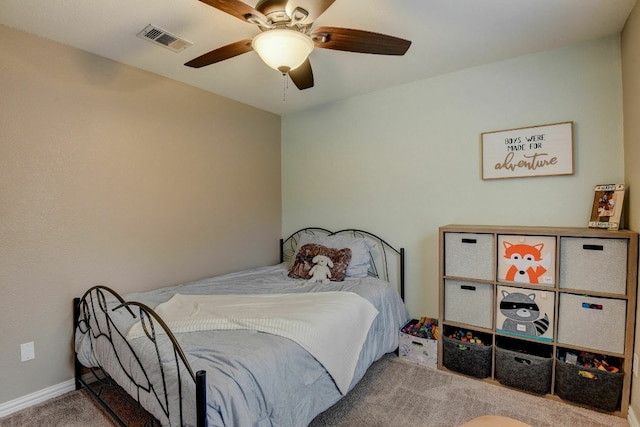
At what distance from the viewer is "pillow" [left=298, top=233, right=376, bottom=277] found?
300 centimetres

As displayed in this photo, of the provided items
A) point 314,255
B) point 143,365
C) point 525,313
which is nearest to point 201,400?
point 143,365

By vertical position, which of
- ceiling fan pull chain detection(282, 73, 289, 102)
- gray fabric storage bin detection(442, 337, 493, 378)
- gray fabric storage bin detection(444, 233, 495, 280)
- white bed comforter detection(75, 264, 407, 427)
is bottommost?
gray fabric storage bin detection(442, 337, 493, 378)

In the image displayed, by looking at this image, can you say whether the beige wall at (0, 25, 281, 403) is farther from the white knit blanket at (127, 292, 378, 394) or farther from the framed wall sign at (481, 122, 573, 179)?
the framed wall sign at (481, 122, 573, 179)

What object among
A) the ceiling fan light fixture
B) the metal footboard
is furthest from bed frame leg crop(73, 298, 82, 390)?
the ceiling fan light fixture

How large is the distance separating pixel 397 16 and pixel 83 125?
7.59ft

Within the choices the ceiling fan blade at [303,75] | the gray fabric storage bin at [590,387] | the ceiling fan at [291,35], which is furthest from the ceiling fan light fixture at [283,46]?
the gray fabric storage bin at [590,387]

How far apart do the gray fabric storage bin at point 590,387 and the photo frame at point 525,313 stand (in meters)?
0.22

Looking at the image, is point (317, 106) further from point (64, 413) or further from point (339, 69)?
point (64, 413)

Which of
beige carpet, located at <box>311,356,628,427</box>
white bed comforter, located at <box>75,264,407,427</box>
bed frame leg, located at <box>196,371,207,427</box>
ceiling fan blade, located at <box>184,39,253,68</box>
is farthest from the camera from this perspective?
beige carpet, located at <box>311,356,628,427</box>

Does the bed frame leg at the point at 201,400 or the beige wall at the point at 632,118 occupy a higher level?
the beige wall at the point at 632,118

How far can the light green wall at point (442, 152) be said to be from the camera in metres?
2.29

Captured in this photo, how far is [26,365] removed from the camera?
7.06ft

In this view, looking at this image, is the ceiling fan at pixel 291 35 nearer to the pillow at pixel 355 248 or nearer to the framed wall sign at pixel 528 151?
the framed wall sign at pixel 528 151

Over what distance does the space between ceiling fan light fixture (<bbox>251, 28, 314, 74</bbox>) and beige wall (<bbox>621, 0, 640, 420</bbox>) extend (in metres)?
1.89
